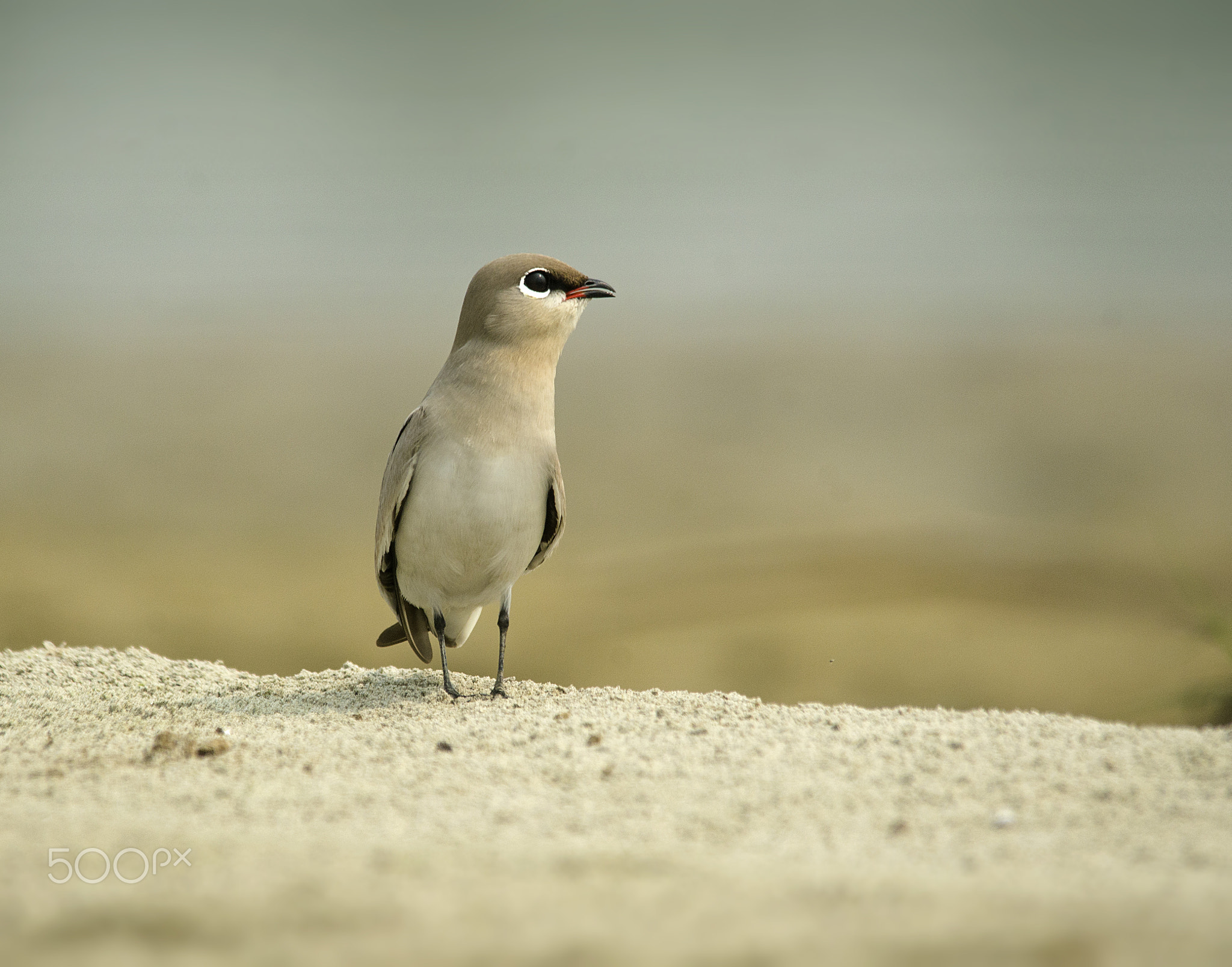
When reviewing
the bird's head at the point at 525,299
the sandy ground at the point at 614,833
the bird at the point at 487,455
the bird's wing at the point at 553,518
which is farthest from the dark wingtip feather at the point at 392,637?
the bird's head at the point at 525,299

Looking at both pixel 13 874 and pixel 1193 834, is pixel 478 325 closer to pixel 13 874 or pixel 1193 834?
pixel 13 874

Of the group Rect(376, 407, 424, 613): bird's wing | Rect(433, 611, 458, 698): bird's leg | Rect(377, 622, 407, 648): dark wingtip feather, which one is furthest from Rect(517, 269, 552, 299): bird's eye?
Rect(377, 622, 407, 648): dark wingtip feather

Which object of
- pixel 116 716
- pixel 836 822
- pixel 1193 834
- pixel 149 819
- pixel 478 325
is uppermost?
pixel 478 325

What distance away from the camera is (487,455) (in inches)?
243

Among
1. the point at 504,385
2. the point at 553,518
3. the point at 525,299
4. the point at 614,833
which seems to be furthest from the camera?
the point at 553,518

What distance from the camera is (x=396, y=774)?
454 cm

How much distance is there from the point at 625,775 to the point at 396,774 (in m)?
0.97

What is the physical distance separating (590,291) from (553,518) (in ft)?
4.68

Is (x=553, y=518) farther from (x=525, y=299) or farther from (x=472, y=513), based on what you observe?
(x=525, y=299)

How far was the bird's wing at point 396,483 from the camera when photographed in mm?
6363

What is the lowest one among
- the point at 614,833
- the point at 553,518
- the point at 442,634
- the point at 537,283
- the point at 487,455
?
the point at 442,634

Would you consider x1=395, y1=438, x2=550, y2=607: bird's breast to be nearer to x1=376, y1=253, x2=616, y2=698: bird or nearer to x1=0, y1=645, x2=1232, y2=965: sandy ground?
x1=376, y1=253, x2=616, y2=698: bird

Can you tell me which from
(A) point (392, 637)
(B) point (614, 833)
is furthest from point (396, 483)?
(B) point (614, 833)

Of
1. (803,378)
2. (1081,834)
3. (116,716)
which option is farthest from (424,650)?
(803,378)
